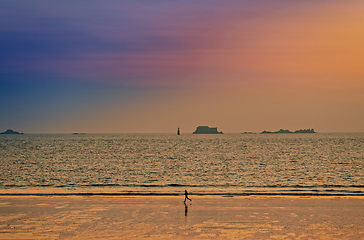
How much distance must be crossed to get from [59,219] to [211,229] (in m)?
8.13

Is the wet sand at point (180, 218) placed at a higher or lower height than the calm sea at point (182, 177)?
higher

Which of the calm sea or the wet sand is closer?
the wet sand

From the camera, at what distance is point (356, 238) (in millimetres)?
14211

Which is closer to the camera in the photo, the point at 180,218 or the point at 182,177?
the point at 180,218

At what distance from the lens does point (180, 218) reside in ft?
57.8

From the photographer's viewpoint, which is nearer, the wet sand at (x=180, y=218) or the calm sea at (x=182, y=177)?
the wet sand at (x=180, y=218)

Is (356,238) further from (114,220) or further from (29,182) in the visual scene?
(29,182)

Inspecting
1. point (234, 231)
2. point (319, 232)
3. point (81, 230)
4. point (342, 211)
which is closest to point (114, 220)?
point (81, 230)

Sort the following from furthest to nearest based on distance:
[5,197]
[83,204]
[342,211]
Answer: [5,197]
[83,204]
[342,211]

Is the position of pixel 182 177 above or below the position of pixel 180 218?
below

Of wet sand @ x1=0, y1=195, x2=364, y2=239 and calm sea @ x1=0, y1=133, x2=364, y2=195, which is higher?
wet sand @ x1=0, y1=195, x2=364, y2=239

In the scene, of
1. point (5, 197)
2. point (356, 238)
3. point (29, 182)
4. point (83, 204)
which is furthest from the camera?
point (29, 182)

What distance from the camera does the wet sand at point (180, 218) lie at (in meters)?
14.8

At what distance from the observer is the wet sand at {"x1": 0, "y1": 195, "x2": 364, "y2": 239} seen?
1484cm
